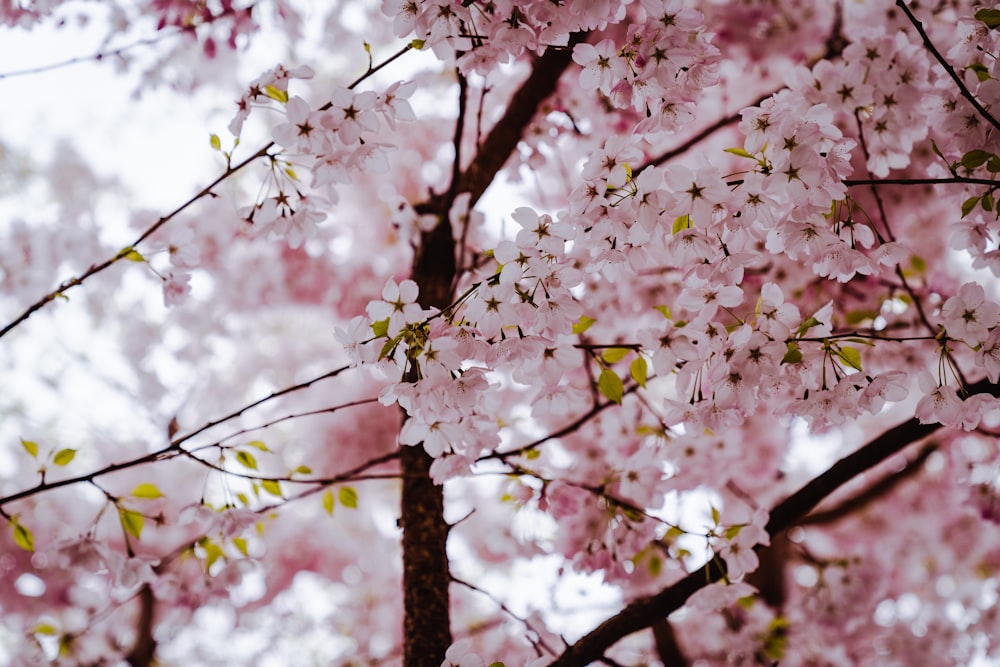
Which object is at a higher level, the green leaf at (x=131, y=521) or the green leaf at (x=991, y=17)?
the green leaf at (x=991, y=17)

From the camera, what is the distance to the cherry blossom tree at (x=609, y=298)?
50.1 inches

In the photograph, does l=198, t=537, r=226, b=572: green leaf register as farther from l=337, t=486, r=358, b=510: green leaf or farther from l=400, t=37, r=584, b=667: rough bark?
l=400, t=37, r=584, b=667: rough bark

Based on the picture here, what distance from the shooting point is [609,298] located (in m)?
2.93

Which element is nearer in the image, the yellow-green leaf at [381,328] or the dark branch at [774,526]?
the yellow-green leaf at [381,328]

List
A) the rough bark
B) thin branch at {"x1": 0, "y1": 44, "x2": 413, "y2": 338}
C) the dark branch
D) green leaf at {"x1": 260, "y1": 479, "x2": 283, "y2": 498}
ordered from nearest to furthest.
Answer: thin branch at {"x1": 0, "y1": 44, "x2": 413, "y2": 338}, the dark branch, green leaf at {"x1": 260, "y1": 479, "x2": 283, "y2": 498}, the rough bark

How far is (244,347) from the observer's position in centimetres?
655

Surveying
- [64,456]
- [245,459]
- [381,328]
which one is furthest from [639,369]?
[64,456]

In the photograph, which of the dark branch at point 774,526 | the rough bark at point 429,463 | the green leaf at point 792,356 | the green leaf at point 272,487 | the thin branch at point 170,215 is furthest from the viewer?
the rough bark at point 429,463

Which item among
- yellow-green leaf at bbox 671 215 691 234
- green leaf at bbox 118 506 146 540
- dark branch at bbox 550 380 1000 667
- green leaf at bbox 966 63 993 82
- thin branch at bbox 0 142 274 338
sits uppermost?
green leaf at bbox 966 63 993 82

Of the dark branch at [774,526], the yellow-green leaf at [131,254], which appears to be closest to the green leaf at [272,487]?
the yellow-green leaf at [131,254]

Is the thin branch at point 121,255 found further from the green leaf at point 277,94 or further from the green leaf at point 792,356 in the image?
the green leaf at point 792,356

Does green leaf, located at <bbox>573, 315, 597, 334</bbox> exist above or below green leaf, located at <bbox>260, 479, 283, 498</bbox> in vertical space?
above

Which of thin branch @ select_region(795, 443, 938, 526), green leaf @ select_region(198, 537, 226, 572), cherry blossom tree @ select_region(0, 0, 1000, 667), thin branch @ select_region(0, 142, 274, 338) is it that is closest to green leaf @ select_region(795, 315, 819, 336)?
cherry blossom tree @ select_region(0, 0, 1000, 667)

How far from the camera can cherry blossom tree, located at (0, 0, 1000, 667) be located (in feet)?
4.17
